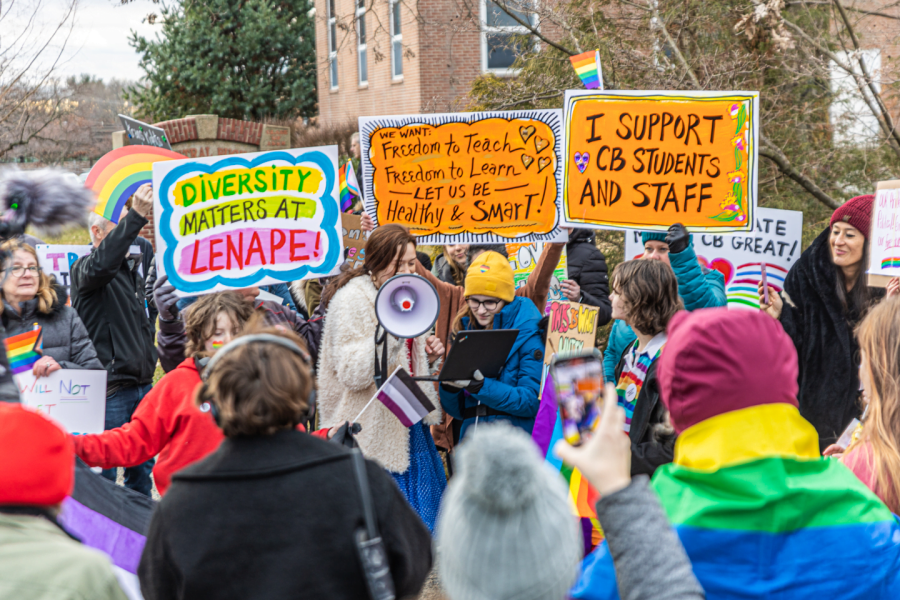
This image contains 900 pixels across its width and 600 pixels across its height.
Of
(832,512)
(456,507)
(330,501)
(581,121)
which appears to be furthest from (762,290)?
(456,507)

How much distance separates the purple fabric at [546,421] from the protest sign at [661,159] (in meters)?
0.96

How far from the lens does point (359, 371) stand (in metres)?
3.55

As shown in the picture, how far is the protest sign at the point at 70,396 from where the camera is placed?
11.8 ft

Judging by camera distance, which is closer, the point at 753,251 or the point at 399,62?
the point at 753,251

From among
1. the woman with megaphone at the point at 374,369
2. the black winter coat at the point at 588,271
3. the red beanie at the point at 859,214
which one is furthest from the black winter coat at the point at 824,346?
the woman with megaphone at the point at 374,369

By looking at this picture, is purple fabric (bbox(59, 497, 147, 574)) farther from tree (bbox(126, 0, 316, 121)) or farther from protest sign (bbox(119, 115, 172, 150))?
tree (bbox(126, 0, 316, 121))

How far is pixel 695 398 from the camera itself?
4.73 feet

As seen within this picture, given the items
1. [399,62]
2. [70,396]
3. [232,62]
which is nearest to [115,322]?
[70,396]

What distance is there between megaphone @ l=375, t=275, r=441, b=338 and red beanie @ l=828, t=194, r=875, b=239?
196cm

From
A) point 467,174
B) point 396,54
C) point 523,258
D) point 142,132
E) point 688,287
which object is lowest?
point 688,287

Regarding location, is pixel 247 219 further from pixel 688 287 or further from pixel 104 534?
pixel 688 287

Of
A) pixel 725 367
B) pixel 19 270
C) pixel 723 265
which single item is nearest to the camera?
pixel 725 367

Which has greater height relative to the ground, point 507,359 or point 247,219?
point 247,219

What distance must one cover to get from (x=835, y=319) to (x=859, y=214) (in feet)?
1.65
